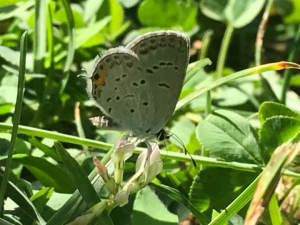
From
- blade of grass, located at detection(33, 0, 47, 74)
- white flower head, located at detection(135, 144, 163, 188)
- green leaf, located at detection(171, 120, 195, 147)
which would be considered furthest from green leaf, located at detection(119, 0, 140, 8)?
white flower head, located at detection(135, 144, 163, 188)

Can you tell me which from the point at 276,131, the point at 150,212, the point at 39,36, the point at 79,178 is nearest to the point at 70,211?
the point at 79,178

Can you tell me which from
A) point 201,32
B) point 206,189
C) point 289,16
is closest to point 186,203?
point 206,189

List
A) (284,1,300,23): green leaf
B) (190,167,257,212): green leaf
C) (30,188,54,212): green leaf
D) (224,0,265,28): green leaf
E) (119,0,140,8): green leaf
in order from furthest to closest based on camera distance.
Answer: (284,1,300,23): green leaf
(119,0,140,8): green leaf
(224,0,265,28): green leaf
(190,167,257,212): green leaf
(30,188,54,212): green leaf

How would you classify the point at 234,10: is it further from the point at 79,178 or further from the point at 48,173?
the point at 79,178

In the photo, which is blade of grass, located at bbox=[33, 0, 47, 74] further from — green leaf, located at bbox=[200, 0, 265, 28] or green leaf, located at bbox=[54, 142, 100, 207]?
green leaf, located at bbox=[200, 0, 265, 28]

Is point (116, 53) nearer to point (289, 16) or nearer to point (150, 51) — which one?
point (150, 51)

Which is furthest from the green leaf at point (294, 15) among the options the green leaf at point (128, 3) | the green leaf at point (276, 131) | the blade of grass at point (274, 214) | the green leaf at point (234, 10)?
the blade of grass at point (274, 214)

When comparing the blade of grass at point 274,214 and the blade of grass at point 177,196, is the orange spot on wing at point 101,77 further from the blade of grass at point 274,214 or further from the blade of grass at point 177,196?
the blade of grass at point 274,214
